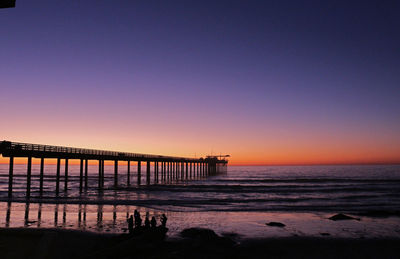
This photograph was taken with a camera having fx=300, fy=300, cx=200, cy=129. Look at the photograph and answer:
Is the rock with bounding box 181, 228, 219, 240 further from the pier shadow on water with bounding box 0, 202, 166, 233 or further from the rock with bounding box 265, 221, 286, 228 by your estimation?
the rock with bounding box 265, 221, 286, 228

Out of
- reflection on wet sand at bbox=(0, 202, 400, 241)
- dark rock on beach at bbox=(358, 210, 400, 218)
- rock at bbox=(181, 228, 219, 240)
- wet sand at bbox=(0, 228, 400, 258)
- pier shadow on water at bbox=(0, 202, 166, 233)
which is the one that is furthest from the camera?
dark rock on beach at bbox=(358, 210, 400, 218)

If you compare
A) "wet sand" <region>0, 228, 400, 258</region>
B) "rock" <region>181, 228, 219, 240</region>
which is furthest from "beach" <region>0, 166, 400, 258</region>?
"rock" <region>181, 228, 219, 240</region>

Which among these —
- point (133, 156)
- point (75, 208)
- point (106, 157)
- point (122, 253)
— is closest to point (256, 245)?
point (122, 253)

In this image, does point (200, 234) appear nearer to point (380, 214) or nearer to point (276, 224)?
point (276, 224)

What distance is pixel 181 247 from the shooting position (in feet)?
34.9

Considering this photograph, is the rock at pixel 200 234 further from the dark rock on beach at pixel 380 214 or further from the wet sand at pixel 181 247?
the dark rock on beach at pixel 380 214

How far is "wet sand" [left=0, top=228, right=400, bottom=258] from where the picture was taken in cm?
966

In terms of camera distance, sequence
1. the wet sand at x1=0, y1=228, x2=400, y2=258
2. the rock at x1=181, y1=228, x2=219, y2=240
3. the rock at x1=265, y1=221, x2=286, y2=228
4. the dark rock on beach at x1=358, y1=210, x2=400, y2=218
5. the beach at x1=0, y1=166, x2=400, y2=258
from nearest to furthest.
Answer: the wet sand at x1=0, y1=228, x2=400, y2=258
the beach at x1=0, y1=166, x2=400, y2=258
the rock at x1=181, y1=228, x2=219, y2=240
the rock at x1=265, y1=221, x2=286, y2=228
the dark rock on beach at x1=358, y1=210, x2=400, y2=218

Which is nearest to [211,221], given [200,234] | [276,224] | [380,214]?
[276,224]

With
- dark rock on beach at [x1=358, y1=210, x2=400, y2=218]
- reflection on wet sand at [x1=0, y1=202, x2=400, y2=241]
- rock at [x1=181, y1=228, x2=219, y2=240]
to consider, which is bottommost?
dark rock on beach at [x1=358, y1=210, x2=400, y2=218]

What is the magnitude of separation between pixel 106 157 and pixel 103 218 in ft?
73.0

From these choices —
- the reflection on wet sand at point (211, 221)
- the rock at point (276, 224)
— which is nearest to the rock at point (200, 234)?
the reflection on wet sand at point (211, 221)

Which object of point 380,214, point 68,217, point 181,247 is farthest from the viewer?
point 380,214

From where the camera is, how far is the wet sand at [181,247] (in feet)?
31.7
